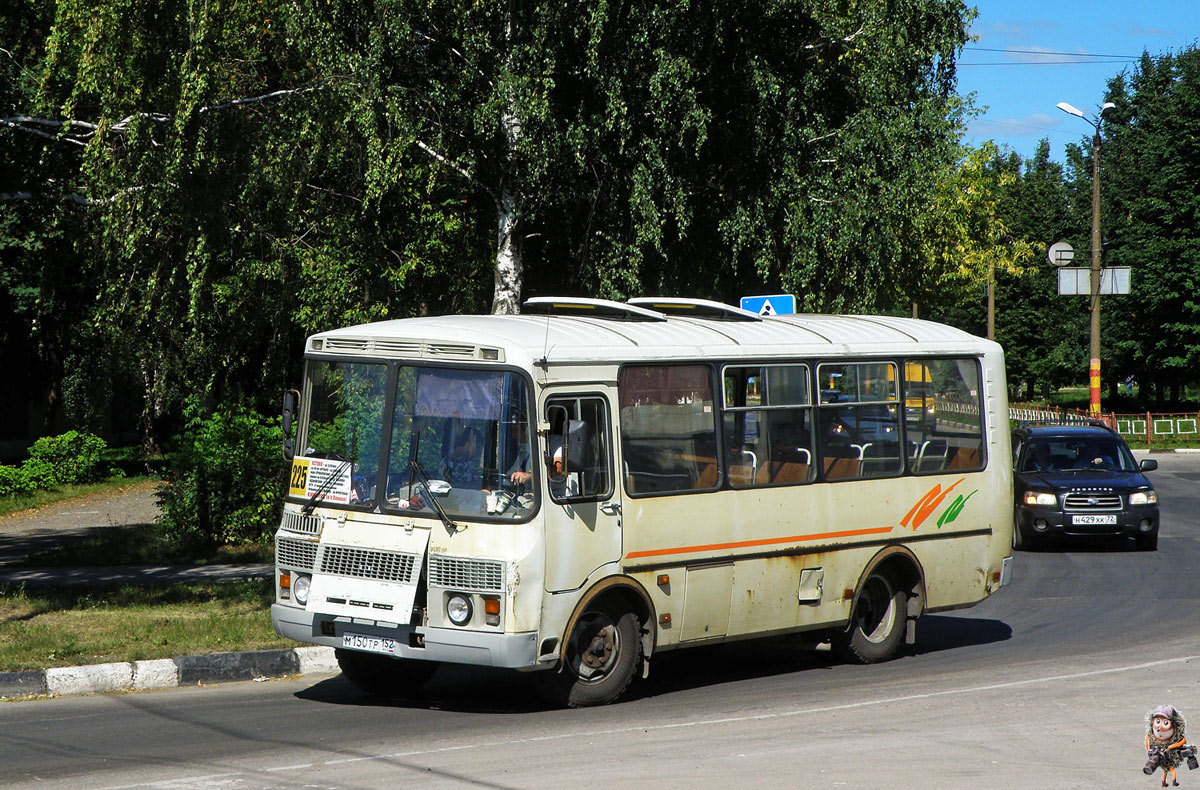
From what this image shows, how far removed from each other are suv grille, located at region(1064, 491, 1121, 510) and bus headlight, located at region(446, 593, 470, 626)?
13.0 m

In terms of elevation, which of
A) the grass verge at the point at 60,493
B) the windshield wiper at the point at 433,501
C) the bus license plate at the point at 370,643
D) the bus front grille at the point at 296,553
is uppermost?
the windshield wiper at the point at 433,501

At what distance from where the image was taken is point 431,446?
909cm

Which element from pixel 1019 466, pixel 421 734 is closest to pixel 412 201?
pixel 1019 466

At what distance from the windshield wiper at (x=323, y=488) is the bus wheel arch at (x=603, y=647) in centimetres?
187

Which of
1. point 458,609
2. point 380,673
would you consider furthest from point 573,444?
point 380,673

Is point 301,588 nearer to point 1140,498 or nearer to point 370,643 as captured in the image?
point 370,643

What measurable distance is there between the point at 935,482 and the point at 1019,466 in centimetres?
955

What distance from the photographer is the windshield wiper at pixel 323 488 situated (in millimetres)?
9398

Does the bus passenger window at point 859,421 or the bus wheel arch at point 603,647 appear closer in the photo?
the bus wheel arch at point 603,647

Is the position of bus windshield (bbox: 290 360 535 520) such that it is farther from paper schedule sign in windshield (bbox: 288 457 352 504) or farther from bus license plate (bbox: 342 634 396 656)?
bus license plate (bbox: 342 634 396 656)

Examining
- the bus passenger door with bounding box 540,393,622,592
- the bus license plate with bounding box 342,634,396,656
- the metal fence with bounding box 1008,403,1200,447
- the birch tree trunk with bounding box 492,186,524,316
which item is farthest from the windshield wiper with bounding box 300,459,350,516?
the metal fence with bounding box 1008,403,1200,447

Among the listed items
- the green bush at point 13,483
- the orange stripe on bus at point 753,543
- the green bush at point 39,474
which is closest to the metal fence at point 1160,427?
the green bush at point 39,474

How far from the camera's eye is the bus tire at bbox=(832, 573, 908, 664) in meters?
11.4

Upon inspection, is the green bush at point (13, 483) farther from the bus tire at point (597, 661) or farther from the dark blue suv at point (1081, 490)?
the bus tire at point (597, 661)
